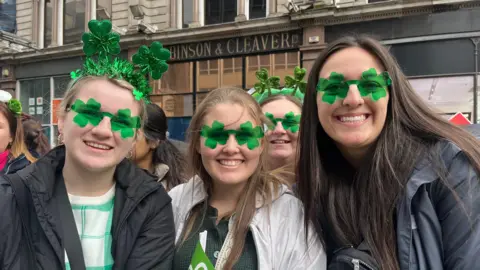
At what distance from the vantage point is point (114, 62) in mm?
2145

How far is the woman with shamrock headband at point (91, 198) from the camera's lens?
1648 mm

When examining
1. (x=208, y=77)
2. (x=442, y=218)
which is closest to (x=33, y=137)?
(x=442, y=218)

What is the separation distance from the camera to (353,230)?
187cm

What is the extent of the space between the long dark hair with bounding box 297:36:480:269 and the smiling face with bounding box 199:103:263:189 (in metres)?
0.30

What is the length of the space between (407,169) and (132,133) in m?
1.30

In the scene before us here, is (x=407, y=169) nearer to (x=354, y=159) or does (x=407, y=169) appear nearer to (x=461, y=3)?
(x=354, y=159)

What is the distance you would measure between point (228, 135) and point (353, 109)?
63 cm

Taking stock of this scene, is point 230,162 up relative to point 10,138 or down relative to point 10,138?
down

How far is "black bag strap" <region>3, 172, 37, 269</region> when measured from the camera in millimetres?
1629

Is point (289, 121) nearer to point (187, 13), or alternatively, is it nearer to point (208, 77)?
point (208, 77)

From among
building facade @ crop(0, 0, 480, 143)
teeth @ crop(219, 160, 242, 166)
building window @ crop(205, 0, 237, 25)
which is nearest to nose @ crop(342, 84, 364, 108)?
teeth @ crop(219, 160, 242, 166)

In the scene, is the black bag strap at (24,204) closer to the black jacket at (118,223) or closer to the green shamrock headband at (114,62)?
the black jacket at (118,223)

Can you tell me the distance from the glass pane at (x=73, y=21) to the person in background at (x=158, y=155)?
11.8 metres

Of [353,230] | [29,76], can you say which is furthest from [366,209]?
[29,76]
